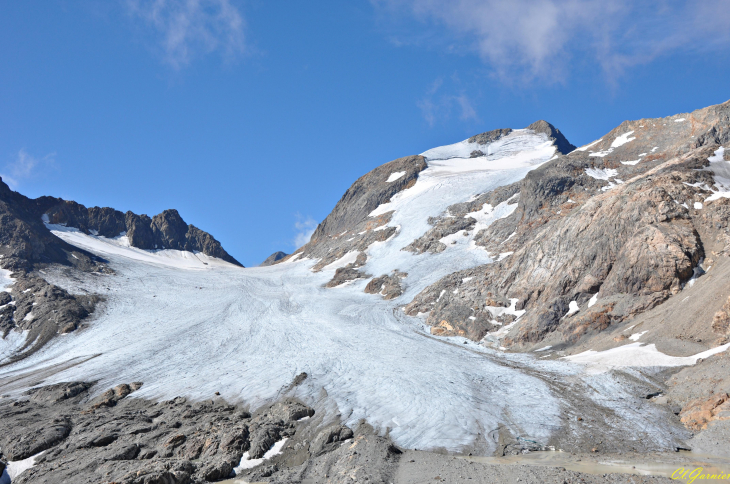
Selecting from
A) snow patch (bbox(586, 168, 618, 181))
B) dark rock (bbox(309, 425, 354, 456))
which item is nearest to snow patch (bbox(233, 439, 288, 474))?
dark rock (bbox(309, 425, 354, 456))

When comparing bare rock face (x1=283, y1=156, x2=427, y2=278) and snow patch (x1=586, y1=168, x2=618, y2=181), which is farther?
bare rock face (x1=283, y1=156, x2=427, y2=278)

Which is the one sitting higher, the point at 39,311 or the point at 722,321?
the point at 39,311

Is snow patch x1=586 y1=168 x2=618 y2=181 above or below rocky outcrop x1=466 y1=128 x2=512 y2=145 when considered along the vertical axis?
below

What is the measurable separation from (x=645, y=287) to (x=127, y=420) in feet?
88.9

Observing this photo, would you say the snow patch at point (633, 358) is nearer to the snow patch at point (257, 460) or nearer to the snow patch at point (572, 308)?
the snow patch at point (572, 308)

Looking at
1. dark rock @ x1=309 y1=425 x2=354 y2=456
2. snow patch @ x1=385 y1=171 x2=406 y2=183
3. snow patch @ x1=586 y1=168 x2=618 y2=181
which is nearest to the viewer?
dark rock @ x1=309 y1=425 x2=354 y2=456

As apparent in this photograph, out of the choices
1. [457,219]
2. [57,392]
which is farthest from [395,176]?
[57,392]

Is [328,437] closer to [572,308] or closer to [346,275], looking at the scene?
[572,308]

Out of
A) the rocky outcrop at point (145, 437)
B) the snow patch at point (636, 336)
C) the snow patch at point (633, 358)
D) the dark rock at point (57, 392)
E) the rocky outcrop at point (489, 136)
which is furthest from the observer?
the rocky outcrop at point (489, 136)

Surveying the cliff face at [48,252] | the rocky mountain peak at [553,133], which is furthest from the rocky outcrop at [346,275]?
the rocky mountain peak at [553,133]

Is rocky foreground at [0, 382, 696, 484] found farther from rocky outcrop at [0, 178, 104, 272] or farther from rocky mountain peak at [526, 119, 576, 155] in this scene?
rocky mountain peak at [526, 119, 576, 155]

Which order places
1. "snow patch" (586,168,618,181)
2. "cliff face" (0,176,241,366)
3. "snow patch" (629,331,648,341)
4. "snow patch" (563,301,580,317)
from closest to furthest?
"snow patch" (629,331,648,341) < "snow patch" (563,301,580,317) < "cliff face" (0,176,241,366) < "snow patch" (586,168,618,181)

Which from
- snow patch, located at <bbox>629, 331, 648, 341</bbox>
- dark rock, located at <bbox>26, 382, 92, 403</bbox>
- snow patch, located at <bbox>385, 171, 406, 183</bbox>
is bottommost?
snow patch, located at <bbox>629, 331, 648, 341</bbox>

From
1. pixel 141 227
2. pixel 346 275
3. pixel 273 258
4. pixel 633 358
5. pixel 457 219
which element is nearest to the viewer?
pixel 633 358
